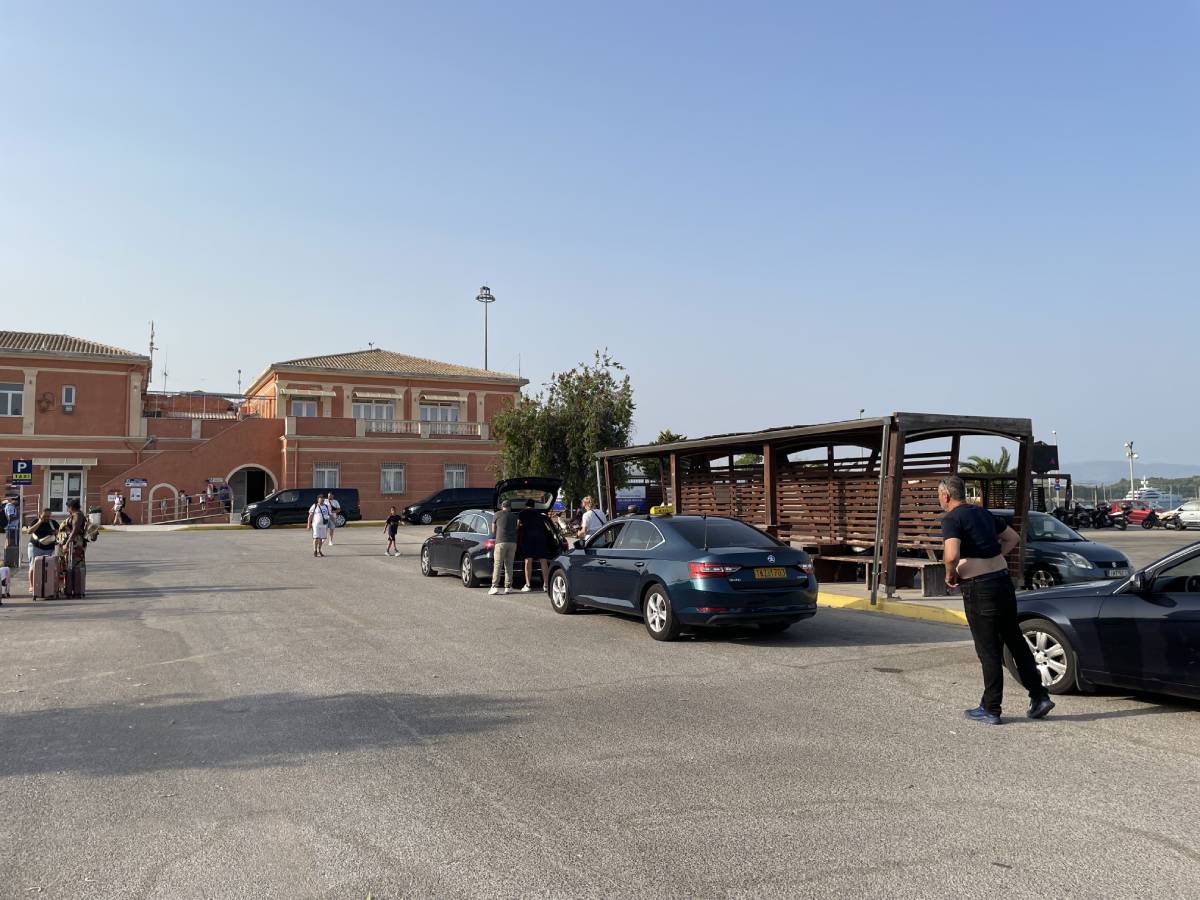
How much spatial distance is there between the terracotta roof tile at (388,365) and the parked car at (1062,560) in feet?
149

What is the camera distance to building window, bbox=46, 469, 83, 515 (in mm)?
47250

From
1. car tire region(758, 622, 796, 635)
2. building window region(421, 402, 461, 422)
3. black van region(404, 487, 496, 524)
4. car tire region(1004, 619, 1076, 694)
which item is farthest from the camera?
building window region(421, 402, 461, 422)

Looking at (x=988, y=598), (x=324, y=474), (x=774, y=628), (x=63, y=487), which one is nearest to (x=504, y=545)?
(x=774, y=628)

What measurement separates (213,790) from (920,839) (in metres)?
3.78

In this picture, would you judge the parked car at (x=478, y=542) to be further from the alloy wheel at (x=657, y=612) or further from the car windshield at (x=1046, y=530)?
the car windshield at (x=1046, y=530)

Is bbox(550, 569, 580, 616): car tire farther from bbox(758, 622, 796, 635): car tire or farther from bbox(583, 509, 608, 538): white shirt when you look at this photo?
bbox(583, 509, 608, 538): white shirt

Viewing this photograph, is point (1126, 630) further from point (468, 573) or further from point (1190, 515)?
point (1190, 515)

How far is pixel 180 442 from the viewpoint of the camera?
50.2m

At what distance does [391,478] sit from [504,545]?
119 ft

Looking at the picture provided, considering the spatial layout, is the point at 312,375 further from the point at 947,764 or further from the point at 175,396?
the point at 947,764

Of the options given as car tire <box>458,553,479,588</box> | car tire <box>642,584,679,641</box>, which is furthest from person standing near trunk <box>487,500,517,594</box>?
car tire <box>642,584,679,641</box>

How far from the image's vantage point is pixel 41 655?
983cm

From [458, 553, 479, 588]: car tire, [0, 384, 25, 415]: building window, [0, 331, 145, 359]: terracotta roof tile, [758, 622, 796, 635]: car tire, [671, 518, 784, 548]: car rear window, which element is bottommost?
[758, 622, 796, 635]: car tire

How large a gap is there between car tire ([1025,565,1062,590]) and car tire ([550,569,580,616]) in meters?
7.89
